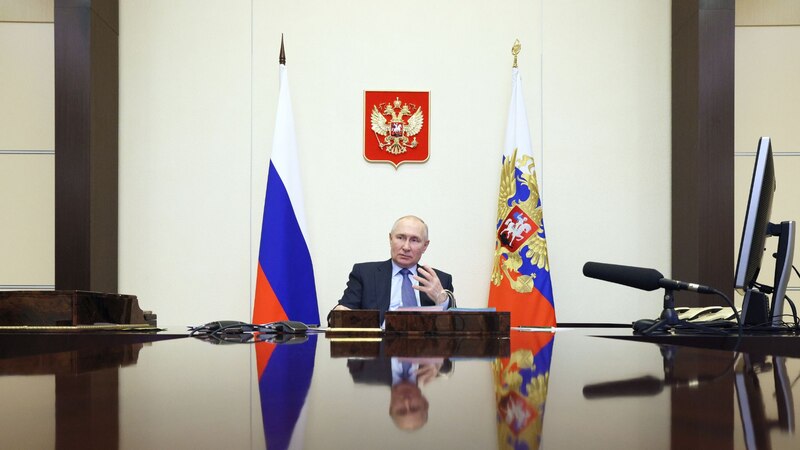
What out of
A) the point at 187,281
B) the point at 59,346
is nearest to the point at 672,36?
the point at 187,281

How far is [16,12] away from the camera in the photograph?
574 centimetres

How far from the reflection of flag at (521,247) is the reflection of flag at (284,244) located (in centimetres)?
117

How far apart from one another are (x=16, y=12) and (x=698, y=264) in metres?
4.67

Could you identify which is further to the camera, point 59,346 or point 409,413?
point 59,346

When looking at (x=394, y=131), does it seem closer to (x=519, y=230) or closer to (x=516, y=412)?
(x=519, y=230)

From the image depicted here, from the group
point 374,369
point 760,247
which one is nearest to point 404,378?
point 374,369

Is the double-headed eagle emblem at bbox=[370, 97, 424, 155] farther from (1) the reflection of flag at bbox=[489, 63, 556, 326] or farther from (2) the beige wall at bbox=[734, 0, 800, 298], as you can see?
(2) the beige wall at bbox=[734, 0, 800, 298]

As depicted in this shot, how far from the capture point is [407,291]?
5.00m

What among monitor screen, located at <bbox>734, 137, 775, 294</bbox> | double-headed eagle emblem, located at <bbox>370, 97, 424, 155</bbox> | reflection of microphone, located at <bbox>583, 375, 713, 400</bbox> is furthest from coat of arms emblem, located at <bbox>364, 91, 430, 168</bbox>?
reflection of microphone, located at <bbox>583, 375, 713, 400</bbox>

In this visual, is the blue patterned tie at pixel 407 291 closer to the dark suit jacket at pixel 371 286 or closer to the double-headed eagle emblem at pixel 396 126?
the dark suit jacket at pixel 371 286

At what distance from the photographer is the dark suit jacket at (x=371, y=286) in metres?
5.00

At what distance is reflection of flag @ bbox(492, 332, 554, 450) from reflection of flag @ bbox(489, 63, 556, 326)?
3957 mm

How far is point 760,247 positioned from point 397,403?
8.69 ft

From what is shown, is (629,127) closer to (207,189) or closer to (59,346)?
(207,189)
